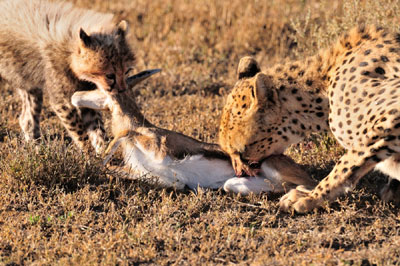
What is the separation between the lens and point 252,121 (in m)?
3.86

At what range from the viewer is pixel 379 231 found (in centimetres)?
344

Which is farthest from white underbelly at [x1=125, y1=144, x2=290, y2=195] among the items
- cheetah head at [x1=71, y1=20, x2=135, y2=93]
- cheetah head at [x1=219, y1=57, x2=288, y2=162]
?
cheetah head at [x1=71, y1=20, x2=135, y2=93]

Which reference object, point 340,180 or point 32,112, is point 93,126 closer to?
point 32,112

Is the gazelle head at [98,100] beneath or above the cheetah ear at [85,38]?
beneath

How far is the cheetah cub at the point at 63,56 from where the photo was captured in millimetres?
4629

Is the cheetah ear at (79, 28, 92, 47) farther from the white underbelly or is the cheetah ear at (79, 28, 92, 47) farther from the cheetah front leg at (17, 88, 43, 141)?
the white underbelly

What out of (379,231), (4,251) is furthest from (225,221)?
(4,251)

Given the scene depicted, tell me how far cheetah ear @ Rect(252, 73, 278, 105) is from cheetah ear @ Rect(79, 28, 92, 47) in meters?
1.47

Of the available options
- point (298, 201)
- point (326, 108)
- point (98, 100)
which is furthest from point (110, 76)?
point (298, 201)

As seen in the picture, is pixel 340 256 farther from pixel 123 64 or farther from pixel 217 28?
pixel 217 28

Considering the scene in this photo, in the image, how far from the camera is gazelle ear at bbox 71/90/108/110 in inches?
171

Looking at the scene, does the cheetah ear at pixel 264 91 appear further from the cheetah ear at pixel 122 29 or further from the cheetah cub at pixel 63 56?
the cheetah ear at pixel 122 29

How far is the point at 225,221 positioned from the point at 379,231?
2.82 feet

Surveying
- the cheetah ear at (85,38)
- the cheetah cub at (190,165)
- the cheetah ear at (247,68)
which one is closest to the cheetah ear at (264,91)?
the cheetah ear at (247,68)
